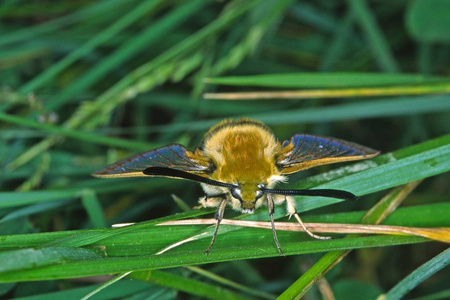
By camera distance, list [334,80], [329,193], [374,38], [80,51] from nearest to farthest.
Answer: [329,193]
[334,80]
[80,51]
[374,38]

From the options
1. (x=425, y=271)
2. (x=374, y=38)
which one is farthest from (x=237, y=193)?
(x=374, y=38)

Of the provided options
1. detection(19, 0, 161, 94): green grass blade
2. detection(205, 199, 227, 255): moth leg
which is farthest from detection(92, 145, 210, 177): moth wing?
detection(19, 0, 161, 94): green grass blade

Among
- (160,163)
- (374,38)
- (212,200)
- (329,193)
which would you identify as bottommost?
(329,193)

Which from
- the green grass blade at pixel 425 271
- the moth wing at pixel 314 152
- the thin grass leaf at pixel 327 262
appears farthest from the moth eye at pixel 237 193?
the green grass blade at pixel 425 271

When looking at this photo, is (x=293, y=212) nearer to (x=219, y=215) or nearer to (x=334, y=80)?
(x=219, y=215)

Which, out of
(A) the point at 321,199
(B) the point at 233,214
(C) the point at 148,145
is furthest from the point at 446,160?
(C) the point at 148,145

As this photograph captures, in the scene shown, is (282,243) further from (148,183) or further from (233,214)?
(148,183)

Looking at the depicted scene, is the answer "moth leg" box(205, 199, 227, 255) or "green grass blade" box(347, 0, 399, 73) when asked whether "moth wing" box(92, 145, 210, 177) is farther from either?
"green grass blade" box(347, 0, 399, 73)
